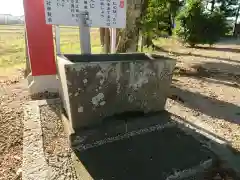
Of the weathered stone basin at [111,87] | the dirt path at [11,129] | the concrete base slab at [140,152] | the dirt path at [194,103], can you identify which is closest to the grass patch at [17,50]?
the dirt path at [194,103]

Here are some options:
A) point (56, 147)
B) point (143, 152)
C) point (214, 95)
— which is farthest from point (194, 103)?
point (56, 147)

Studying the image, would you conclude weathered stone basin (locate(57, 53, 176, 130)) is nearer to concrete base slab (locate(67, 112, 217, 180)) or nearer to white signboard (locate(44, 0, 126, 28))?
concrete base slab (locate(67, 112, 217, 180))

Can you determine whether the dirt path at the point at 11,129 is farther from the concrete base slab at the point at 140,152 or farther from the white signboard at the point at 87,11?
the white signboard at the point at 87,11

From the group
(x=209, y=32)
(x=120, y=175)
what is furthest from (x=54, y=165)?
(x=209, y=32)

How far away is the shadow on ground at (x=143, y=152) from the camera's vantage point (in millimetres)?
2193

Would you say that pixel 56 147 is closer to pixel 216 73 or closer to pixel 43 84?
pixel 43 84

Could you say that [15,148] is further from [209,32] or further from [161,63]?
[209,32]

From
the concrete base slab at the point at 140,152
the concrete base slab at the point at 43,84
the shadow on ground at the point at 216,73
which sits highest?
the concrete base slab at the point at 43,84

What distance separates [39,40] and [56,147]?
2343 mm

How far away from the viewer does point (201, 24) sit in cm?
1197

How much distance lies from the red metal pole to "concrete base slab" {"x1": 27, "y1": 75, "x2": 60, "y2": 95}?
89 mm

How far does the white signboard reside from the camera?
324 centimetres

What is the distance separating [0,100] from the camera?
177 inches

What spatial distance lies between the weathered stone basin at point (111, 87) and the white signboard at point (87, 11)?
35.2 inches
